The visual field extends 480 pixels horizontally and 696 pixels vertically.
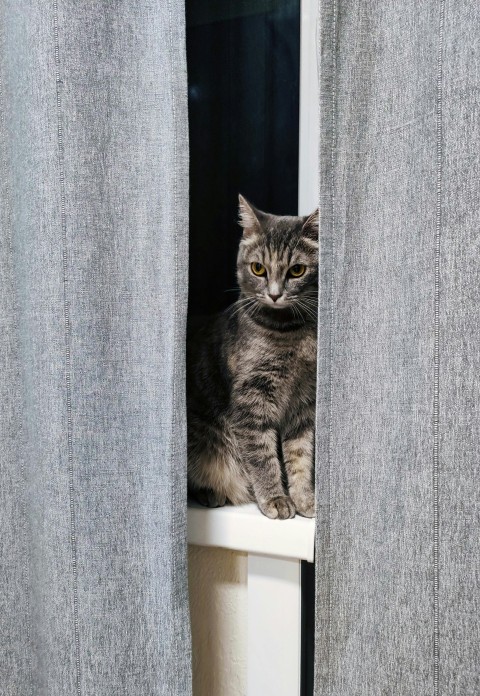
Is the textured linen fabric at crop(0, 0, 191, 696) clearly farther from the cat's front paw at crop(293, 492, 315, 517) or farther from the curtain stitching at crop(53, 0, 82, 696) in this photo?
the cat's front paw at crop(293, 492, 315, 517)

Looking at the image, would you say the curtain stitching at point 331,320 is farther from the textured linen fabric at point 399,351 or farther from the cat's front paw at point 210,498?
the cat's front paw at point 210,498

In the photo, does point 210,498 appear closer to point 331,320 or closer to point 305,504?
point 305,504

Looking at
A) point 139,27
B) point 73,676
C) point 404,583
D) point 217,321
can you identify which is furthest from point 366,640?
point 139,27

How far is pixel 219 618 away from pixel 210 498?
0.24 metres

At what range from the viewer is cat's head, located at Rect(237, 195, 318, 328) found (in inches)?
41.1

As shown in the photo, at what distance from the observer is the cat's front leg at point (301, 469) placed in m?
1.03

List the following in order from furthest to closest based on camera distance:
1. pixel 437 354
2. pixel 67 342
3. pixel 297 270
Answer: pixel 297 270
pixel 67 342
pixel 437 354

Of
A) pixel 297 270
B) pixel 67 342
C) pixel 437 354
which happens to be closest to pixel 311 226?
pixel 297 270

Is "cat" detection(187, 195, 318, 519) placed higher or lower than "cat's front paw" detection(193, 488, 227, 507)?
higher

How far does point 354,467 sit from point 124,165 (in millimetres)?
599

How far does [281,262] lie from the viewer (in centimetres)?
105

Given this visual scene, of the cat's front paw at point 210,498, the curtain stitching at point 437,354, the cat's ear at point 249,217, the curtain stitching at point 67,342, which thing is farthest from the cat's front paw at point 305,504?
the cat's ear at point 249,217

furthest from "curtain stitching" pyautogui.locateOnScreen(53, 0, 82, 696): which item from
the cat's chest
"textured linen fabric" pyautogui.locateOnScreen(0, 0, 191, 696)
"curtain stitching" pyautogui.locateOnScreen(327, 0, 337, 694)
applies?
"curtain stitching" pyautogui.locateOnScreen(327, 0, 337, 694)

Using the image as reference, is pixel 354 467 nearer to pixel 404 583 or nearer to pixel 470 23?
pixel 404 583
